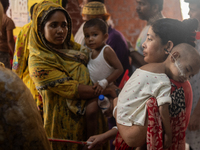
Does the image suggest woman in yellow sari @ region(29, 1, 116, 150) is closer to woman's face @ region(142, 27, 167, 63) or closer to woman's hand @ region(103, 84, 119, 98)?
woman's hand @ region(103, 84, 119, 98)

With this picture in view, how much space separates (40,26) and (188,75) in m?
0.88

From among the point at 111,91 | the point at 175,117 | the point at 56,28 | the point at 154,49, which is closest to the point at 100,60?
the point at 111,91

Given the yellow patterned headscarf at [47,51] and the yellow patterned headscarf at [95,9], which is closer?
the yellow patterned headscarf at [47,51]

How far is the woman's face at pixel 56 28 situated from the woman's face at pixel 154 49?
55 cm

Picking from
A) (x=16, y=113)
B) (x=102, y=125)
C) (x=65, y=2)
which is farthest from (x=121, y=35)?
(x=16, y=113)

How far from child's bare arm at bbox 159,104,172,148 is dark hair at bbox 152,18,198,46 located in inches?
10.5

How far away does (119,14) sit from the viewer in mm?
1441

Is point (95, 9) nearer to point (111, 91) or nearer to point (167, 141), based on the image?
point (111, 91)

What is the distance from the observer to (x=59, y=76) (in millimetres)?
1229

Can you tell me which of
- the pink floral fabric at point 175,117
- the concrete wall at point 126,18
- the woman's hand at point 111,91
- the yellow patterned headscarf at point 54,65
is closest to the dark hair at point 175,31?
the pink floral fabric at point 175,117

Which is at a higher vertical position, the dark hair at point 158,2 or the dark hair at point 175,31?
the dark hair at point 158,2

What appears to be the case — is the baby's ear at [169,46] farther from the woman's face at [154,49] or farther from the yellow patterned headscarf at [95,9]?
the yellow patterned headscarf at [95,9]

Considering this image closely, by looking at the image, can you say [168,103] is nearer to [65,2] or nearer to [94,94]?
[94,94]

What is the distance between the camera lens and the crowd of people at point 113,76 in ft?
2.86
